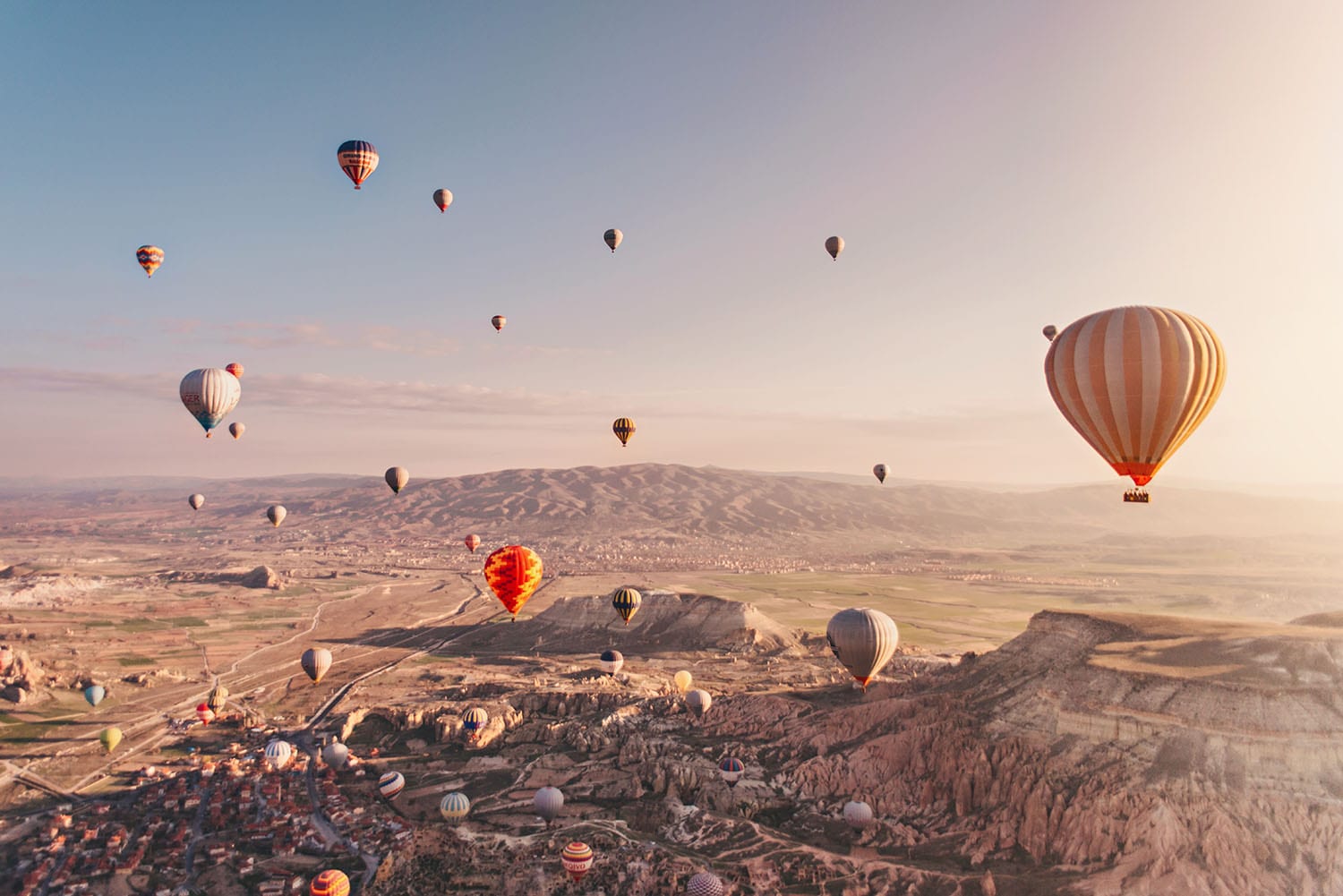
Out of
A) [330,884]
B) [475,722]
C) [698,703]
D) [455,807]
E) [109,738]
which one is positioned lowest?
[109,738]

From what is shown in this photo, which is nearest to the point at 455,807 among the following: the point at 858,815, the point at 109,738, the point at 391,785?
the point at 391,785

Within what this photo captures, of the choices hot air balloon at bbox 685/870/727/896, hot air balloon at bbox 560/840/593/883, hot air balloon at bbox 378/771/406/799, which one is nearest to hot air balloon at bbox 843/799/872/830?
hot air balloon at bbox 685/870/727/896

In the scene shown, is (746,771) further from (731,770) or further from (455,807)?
(455,807)

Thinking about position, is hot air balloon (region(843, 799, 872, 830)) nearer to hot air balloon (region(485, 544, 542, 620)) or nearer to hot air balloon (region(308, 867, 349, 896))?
hot air balloon (region(308, 867, 349, 896))

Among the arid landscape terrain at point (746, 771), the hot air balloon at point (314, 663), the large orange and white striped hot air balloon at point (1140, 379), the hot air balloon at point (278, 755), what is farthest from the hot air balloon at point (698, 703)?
the large orange and white striped hot air balloon at point (1140, 379)

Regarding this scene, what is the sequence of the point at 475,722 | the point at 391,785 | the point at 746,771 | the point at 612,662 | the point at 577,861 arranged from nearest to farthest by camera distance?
the point at 577,861 < the point at 746,771 < the point at 391,785 < the point at 475,722 < the point at 612,662

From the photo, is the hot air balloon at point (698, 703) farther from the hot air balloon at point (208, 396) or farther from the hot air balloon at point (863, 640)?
the hot air balloon at point (208, 396)
